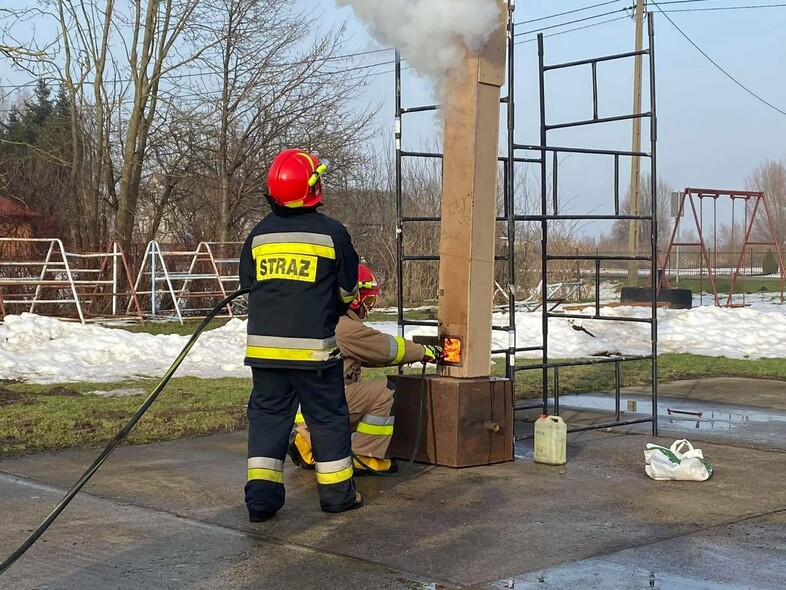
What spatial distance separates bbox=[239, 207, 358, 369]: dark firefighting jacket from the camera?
5.30 m

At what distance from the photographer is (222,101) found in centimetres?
2441

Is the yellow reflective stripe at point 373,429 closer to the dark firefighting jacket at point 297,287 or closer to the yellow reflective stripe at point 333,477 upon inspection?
the yellow reflective stripe at point 333,477

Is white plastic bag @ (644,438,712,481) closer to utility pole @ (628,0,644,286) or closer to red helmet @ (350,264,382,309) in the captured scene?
red helmet @ (350,264,382,309)

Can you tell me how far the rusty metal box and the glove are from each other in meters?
0.16

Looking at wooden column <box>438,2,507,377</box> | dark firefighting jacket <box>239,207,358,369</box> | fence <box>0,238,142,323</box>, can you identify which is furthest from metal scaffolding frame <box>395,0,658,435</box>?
fence <box>0,238,142,323</box>

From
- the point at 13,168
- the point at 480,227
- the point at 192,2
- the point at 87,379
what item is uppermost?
the point at 192,2

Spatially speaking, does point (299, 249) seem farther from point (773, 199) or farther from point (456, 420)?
point (773, 199)

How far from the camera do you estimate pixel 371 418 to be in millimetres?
6387

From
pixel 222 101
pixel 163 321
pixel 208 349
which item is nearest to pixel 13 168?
pixel 222 101

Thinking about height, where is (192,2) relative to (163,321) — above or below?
above

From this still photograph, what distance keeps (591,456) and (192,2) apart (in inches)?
780

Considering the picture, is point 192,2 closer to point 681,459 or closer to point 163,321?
point 163,321

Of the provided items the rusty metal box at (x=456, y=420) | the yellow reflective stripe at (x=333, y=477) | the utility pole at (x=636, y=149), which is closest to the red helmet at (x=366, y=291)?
the rusty metal box at (x=456, y=420)

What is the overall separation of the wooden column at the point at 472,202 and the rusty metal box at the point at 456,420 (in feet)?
0.43
